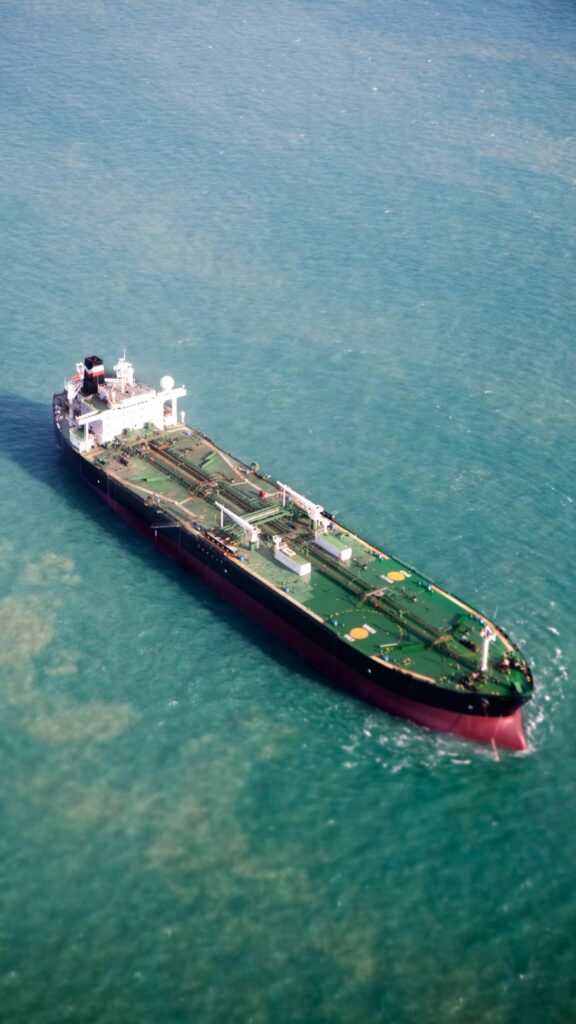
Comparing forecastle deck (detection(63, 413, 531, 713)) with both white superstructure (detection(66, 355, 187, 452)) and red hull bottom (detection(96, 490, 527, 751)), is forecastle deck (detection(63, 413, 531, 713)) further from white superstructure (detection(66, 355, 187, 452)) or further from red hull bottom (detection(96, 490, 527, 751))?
red hull bottom (detection(96, 490, 527, 751))

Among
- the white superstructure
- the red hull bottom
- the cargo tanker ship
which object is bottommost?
the red hull bottom

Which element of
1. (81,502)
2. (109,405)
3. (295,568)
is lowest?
(81,502)

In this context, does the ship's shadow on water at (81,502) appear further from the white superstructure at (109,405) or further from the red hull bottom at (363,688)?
the white superstructure at (109,405)

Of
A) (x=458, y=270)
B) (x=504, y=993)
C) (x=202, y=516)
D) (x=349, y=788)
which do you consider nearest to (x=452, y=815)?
(x=349, y=788)

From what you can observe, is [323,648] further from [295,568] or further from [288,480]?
[288,480]

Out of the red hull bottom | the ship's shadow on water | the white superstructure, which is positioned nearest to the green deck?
the white superstructure

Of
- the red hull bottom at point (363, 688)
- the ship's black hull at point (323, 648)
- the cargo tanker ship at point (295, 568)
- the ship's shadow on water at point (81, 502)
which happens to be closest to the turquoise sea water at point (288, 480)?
the ship's shadow on water at point (81, 502)

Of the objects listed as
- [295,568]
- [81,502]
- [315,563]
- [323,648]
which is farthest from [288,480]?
[323,648]
